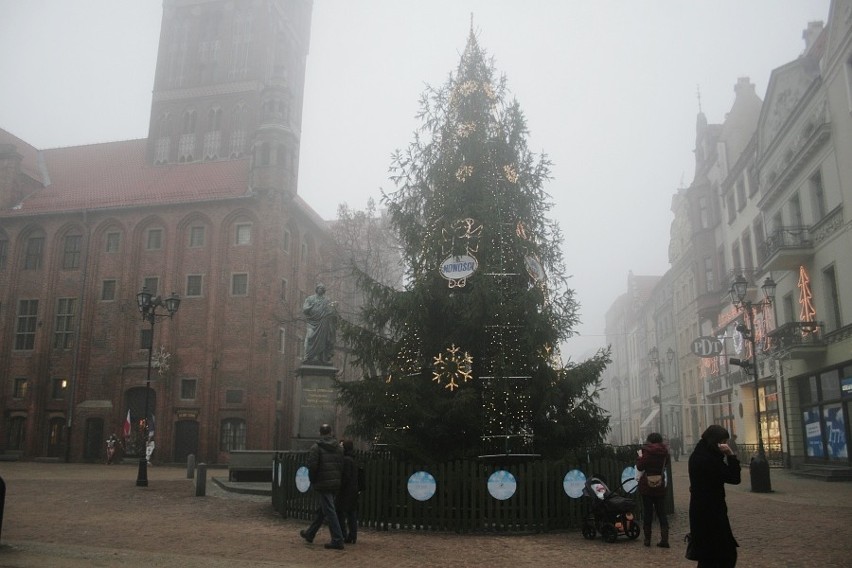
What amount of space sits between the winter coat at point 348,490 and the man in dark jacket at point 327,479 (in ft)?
0.92

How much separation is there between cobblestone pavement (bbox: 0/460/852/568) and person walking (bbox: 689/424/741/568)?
11.0ft

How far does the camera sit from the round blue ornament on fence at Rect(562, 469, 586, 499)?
12008 millimetres

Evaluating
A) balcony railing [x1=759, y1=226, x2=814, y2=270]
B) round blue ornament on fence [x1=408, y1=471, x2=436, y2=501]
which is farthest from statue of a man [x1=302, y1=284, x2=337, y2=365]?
balcony railing [x1=759, y1=226, x2=814, y2=270]

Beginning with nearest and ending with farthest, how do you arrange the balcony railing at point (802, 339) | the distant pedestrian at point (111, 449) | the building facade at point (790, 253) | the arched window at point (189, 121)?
1. the building facade at point (790, 253)
2. the balcony railing at point (802, 339)
3. the distant pedestrian at point (111, 449)
4. the arched window at point (189, 121)

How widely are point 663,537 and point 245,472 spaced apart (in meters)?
15.0

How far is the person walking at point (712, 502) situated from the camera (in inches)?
237

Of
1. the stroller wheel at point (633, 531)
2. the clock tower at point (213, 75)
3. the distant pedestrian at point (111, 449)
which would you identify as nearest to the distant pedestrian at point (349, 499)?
the stroller wheel at point (633, 531)

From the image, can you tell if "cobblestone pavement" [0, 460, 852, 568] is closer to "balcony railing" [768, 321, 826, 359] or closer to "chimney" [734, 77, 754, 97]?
"balcony railing" [768, 321, 826, 359]

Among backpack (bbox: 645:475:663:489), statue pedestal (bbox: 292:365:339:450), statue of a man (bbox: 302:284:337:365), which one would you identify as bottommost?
backpack (bbox: 645:475:663:489)

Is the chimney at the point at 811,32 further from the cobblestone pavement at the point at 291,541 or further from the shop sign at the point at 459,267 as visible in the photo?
the shop sign at the point at 459,267

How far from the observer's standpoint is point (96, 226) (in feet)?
146

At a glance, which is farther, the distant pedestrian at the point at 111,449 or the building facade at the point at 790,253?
the distant pedestrian at the point at 111,449

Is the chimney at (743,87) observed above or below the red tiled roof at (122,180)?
above

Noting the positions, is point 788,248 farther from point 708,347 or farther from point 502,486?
point 502,486
